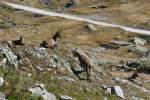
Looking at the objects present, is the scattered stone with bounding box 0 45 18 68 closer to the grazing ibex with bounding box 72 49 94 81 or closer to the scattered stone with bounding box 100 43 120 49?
the grazing ibex with bounding box 72 49 94 81

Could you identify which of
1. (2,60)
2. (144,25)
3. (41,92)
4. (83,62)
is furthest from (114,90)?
(144,25)

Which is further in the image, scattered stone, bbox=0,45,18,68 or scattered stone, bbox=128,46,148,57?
scattered stone, bbox=128,46,148,57

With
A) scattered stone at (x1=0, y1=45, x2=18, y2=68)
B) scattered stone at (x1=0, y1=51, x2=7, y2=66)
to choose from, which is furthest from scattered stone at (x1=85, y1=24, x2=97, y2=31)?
scattered stone at (x1=0, y1=51, x2=7, y2=66)

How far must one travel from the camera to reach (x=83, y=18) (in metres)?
89.3

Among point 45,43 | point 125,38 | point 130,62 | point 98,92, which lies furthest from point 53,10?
point 98,92

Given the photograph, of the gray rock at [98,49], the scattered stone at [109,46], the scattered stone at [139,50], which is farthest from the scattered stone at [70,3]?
the gray rock at [98,49]

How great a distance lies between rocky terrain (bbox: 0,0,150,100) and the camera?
17734 millimetres

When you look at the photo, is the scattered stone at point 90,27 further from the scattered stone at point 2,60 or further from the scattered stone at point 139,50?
the scattered stone at point 2,60

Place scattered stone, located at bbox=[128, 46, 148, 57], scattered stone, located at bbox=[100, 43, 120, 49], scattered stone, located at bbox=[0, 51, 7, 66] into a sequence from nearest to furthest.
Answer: scattered stone, located at bbox=[0, 51, 7, 66] < scattered stone, located at bbox=[128, 46, 148, 57] < scattered stone, located at bbox=[100, 43, 120, 49]

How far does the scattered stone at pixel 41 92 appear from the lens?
15617mm

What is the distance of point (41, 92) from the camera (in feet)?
52.0

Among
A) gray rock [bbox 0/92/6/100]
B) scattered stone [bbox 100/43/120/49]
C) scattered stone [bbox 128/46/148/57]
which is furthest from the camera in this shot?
scattered stone [bbox 100/43/120/49]

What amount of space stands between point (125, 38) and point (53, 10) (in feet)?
85.5

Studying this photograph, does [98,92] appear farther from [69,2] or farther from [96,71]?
[69,2]
